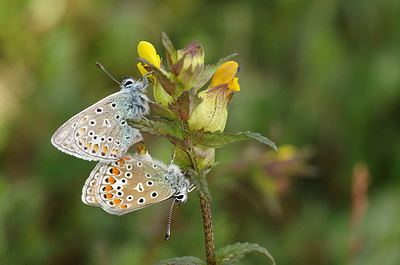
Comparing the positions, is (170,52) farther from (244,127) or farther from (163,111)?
(244,127)

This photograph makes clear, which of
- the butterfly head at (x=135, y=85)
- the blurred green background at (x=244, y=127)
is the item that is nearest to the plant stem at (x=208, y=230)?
the butterfly head at (x=135, y=85)

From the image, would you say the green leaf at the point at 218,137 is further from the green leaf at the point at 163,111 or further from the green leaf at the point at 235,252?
the green leaf at the point at 235,252

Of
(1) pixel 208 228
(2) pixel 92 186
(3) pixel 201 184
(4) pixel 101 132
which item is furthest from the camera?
(4) pixel 101 132

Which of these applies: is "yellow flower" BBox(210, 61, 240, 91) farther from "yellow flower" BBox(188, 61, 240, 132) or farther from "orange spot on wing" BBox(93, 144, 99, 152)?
"orange spot on wing" BBox(93, 144, 99, 152)

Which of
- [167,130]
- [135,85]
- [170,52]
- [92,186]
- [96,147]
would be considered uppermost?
[170,52]

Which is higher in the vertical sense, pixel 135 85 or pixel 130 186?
pixel 135 85

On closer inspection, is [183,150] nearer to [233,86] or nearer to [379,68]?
[233,86]

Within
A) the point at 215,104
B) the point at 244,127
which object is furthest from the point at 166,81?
the point at 244,127
